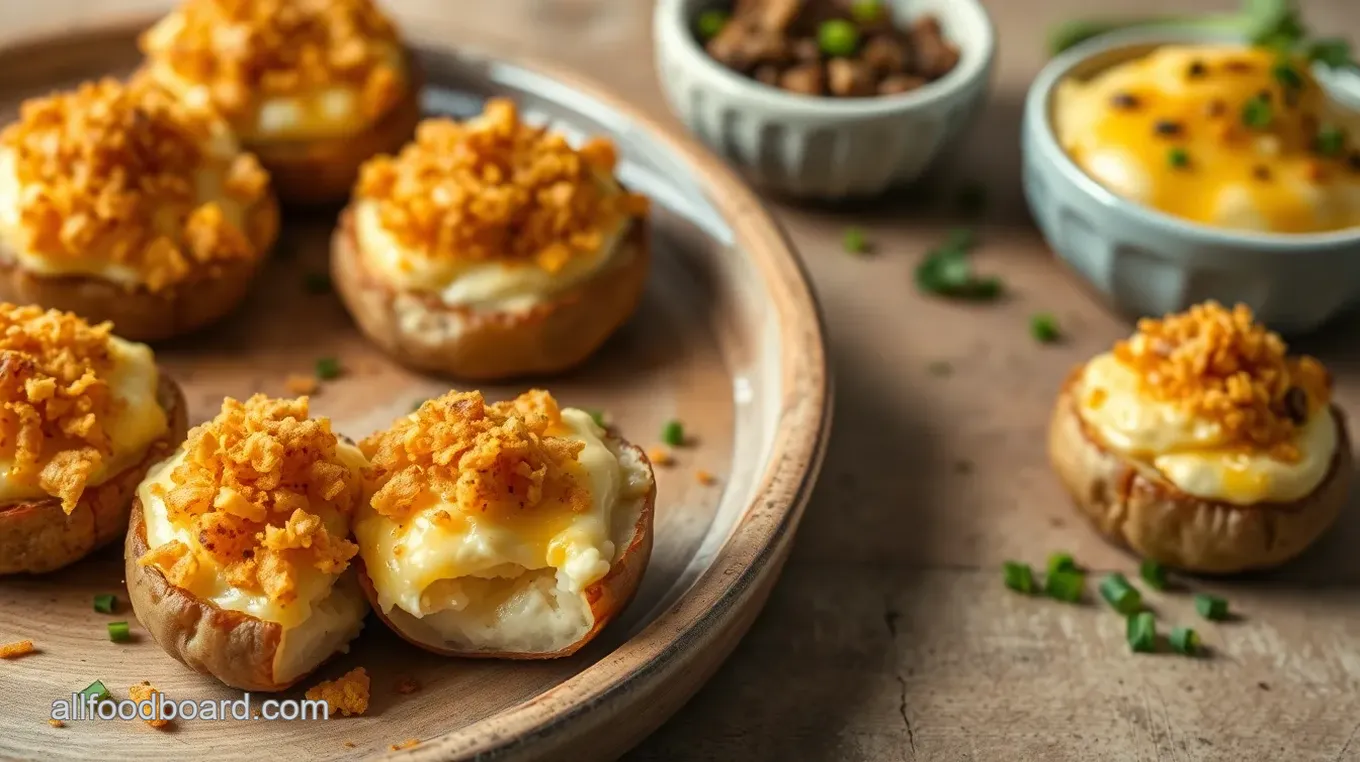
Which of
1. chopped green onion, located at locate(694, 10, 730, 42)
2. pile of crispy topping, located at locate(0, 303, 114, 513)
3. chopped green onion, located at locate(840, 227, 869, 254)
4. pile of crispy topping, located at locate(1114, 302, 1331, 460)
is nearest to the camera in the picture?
pile of crispy topping, located at locate(0, 303, 114, 513)

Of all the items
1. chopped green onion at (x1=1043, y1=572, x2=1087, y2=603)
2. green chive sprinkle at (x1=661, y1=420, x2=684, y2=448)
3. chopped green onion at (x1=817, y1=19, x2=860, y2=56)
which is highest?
chopped green onion at (x1=817, y1=19, x2=860, y2=56)

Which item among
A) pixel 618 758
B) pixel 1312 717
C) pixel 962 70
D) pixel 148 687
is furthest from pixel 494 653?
pixel 962 70

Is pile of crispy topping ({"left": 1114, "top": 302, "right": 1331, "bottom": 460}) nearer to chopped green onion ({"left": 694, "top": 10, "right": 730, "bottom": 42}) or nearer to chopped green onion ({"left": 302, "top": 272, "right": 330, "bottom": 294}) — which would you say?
chopped green onion ({"left": 694, "top": 10, "right": 730, "bottom": 42})

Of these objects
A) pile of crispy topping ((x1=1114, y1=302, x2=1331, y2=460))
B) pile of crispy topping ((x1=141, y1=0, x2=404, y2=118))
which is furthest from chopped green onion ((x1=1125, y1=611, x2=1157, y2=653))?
pile of crispy topping ((x1=141, y1=0, x2=404, y2=118))

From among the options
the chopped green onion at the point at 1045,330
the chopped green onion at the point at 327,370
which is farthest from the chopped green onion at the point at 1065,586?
the chopped green onion at the point at 327,370

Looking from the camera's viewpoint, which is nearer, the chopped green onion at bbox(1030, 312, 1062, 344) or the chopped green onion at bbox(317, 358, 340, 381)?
the chopped green onion at bbox(317, 358, 340, 381)

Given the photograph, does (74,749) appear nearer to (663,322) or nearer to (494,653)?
(494,653)
